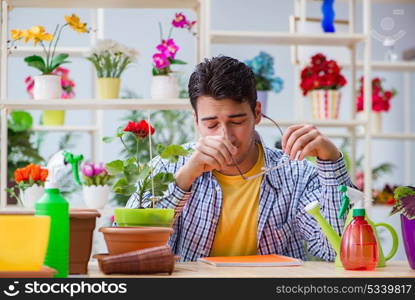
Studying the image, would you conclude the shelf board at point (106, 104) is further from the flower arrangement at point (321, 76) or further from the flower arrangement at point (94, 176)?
the flower arrangement at point (321, 76)

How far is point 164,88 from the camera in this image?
3146 mm

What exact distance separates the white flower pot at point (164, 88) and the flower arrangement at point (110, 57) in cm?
17

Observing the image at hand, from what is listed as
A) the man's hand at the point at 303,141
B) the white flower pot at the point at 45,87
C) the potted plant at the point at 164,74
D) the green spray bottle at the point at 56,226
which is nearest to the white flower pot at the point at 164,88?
the potted plant at the point at 164,74

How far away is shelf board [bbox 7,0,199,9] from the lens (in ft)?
10.00

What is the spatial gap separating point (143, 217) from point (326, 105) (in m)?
2.38

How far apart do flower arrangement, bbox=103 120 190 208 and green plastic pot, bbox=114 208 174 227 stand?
10 centimetres

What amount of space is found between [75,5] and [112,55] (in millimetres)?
281

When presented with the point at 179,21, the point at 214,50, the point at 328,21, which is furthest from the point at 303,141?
the point at 214,50

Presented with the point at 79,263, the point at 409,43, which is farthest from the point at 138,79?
the point at 79,263

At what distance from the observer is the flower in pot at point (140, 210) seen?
1.64 m

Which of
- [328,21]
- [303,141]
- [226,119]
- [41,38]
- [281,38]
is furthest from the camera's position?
[328,21]

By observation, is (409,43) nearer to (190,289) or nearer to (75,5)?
(75,5)

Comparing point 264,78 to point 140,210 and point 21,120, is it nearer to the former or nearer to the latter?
point 21,120

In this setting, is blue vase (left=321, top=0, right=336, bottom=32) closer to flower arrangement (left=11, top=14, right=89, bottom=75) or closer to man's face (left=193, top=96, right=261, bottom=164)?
flower arrangement (left=11, top=14, right=89, bottom=75)
